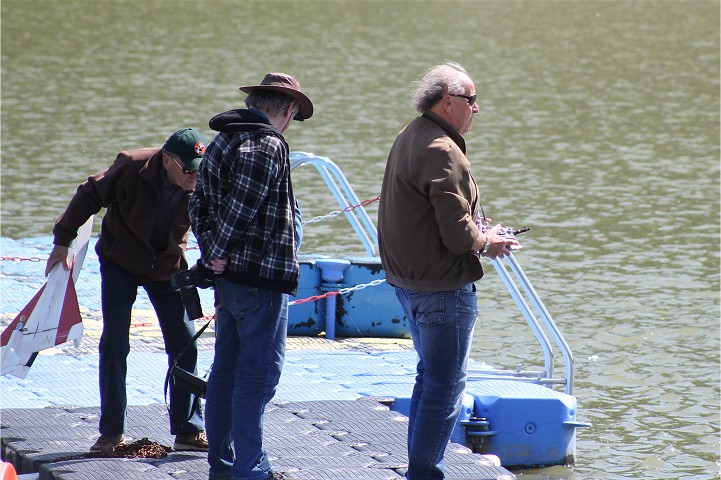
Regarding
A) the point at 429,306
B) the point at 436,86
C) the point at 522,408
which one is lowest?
the point at 522,408

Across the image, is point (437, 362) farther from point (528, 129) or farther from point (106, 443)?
point (528, 129)

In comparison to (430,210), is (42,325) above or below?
below

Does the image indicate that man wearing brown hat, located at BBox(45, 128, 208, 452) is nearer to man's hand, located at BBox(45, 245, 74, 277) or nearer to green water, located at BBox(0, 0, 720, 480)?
man's hand, located at BBox(45, 245, 74, 277)

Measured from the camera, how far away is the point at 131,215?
5.38 meters

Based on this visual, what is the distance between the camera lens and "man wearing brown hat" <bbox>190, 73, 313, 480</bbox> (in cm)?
468

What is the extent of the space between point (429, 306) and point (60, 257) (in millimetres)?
1677

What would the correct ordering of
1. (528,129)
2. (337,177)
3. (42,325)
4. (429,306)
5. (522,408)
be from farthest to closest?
(528,129), (337,177), (522,408), (42,325), (429,306)

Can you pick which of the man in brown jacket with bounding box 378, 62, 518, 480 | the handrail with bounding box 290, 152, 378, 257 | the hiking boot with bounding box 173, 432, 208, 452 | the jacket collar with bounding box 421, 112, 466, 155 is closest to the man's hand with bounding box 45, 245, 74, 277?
the hiking boot with bounding box 173, 432, 208, 452

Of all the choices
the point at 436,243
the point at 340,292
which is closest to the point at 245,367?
the point at 436,243

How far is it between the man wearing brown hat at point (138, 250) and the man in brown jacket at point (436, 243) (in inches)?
37.5

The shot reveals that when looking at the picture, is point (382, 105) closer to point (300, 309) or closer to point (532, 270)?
point (532, 270)

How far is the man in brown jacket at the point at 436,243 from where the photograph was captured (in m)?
4.73

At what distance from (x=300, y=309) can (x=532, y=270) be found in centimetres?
355

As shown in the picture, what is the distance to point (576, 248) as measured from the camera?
479 inches
